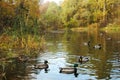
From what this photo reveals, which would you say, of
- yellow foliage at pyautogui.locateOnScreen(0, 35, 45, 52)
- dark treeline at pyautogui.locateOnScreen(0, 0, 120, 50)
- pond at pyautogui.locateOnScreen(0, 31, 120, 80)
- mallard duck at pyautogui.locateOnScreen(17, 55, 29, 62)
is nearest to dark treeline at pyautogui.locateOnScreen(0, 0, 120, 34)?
dark treeline at pyautogui.locateOnScreen(0, 0, 120, 50)

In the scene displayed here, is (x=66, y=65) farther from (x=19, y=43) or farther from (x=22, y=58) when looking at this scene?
(x=19, y=43)

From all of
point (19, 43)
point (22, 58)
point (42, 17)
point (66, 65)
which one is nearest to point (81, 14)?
point (42, 17)

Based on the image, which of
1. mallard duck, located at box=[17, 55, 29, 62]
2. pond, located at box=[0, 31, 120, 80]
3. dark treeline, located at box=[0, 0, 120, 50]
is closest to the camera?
pond, located at box=[0, 31, 120, 80]

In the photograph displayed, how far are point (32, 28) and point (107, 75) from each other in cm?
2352

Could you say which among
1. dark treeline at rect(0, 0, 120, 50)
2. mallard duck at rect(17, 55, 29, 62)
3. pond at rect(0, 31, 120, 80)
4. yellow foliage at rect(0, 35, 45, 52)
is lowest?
pond at rect(0, 31, 120, 80)

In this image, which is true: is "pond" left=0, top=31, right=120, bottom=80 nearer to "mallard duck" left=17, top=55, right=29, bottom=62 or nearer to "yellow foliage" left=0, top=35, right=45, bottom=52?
"mallard duck" left=17, top=55, right=29, bottom=62

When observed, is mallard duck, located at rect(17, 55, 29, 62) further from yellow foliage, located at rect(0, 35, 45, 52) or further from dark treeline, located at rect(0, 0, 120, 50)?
dark treeline, located at rect(0, 0, 120, 50)

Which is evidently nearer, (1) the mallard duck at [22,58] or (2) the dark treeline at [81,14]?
(1) the mallard duck at [22,58]

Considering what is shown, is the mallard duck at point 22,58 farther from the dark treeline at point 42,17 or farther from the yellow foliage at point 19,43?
the dark treeline at point 42,17

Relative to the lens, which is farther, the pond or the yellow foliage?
the yellow foliage

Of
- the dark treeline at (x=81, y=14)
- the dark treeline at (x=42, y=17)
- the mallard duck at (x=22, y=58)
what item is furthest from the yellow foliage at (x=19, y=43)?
the dark treeline at (x=81, y=14)

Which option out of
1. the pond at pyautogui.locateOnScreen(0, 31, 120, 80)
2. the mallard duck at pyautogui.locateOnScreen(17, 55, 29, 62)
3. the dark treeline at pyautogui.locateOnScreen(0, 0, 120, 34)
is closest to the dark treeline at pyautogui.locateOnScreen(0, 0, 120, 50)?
the dark treeline at pyautogui.locateOnScreen(0, 0, 120, 34)

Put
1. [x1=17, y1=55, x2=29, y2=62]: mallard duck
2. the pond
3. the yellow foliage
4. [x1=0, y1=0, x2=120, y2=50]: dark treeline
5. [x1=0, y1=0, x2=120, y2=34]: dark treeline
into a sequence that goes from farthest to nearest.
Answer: [x1=0, y1=0, x2=120, y2=34]: dark treeline
[x1=0, y1=0, x2=120, y2=50]: dark treeline
the yellow foliage
[x1=17, y1=55, x2=29, y2=62]: mallard duck
the pond

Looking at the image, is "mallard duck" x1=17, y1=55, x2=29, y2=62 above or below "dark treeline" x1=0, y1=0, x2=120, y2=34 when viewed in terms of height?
below
